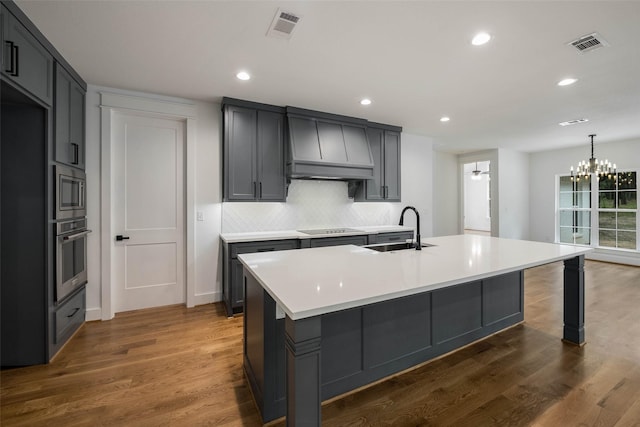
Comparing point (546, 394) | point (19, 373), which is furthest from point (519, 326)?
point (19, 373)

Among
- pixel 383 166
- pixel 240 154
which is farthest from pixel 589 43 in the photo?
pixel 240 154

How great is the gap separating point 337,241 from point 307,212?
0.75m

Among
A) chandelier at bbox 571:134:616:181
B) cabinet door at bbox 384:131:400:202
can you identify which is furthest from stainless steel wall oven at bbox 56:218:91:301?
chandelier at bbox 571:134:616:181

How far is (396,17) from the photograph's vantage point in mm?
1997

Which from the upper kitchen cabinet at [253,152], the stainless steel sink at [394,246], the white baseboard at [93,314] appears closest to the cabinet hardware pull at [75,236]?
the white baseboard at [93,314]

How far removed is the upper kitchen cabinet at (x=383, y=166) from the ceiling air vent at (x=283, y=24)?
100 inches

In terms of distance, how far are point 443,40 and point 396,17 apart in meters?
0.51

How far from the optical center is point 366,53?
2.47m

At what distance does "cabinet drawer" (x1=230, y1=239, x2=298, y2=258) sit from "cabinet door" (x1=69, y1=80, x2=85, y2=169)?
1729 millimetres

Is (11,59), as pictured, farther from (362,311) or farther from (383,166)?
(383,166)

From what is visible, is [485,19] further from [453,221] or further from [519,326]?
[453,221]

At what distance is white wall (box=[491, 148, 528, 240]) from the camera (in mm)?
6637

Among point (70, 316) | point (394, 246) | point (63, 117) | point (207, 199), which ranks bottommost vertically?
point (70, 316)

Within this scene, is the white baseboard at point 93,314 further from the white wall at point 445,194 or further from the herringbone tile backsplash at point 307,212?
the white wall at point 445,194
